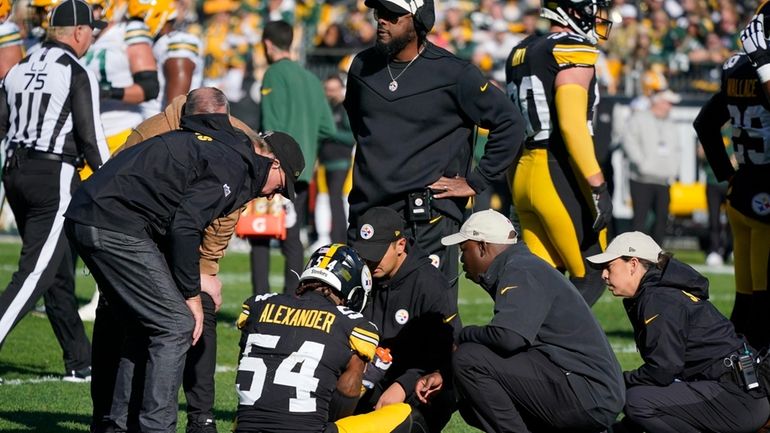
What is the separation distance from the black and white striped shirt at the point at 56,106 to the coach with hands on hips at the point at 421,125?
6.61 feet

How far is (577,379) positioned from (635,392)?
20.8 inches

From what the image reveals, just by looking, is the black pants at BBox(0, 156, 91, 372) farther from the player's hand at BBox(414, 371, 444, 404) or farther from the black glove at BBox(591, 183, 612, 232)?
the black glove at BBox(591, 183, 612, 232)

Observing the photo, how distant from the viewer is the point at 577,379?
5926 mm

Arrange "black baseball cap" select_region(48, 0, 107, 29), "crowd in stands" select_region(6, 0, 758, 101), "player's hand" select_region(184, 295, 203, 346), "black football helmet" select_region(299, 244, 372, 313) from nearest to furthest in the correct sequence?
1. "black football helmet" select_region(299, 244, 372, 313)
2. "player's hand" select_region(184, 295, 203, 346)
3. "black baseball cap" select_region(48, 0, 107, 29)
4. "crowd in stands" select_region(6, 0, 758, 101)

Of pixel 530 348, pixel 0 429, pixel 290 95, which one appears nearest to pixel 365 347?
pixel 530 348

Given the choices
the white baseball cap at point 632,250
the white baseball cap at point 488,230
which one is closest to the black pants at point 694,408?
the white baseball cap at point 632,250

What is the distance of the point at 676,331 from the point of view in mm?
6176

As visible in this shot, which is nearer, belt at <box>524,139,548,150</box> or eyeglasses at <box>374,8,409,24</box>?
eyeglasses at <box>374,8,409,24</box>

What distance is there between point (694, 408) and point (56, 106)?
4098 mm

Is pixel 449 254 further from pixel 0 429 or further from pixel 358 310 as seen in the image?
pixel 0 429

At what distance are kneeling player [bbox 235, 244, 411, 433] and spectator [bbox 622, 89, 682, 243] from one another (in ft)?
35.8

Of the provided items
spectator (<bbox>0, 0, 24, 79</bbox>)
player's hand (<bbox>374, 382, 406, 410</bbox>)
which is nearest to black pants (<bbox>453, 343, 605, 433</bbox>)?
player's hand (<bbox>374, 382, 406, 410</bbox>)

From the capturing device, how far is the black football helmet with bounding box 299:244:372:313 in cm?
562

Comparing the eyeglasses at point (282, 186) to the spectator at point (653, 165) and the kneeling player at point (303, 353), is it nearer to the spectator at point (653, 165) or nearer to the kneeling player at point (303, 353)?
the kneeling player at point (303, 353)
